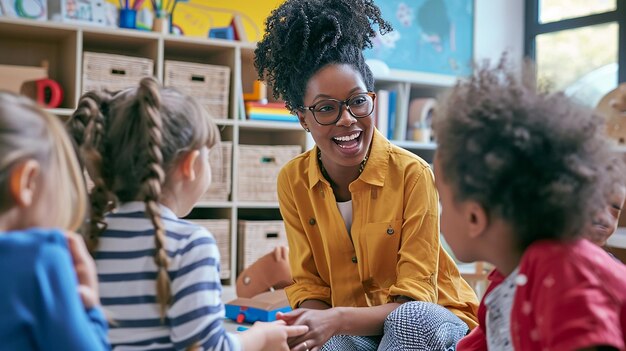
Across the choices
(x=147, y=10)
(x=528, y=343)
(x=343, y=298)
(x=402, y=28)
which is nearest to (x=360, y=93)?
(x=343, y=298)

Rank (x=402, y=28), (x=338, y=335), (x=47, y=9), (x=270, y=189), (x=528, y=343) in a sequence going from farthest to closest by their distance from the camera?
1. (x=402, y=28)
2. (x=270, y=189)
3. (x=47, y=9)
4. (x=338, y=335)
5. (x=528, y=343)

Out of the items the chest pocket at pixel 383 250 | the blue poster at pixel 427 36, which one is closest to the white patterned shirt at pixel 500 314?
the chest pocket at pixel 383 250

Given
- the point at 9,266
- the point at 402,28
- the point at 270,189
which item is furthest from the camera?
the point at 402,28

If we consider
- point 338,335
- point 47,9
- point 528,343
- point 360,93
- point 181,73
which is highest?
point 47,9

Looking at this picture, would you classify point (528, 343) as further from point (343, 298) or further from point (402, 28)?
point (402, 28)

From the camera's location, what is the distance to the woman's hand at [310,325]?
1.42 m

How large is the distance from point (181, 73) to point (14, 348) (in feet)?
7.82

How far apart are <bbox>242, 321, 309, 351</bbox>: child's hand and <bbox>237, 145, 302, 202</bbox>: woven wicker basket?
1881 millimetres

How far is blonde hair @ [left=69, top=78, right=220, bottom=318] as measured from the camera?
1095 millimetres

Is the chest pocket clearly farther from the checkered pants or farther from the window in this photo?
the window

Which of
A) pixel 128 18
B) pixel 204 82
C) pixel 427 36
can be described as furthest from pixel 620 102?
pixel 128 18

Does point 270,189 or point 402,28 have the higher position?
point 402,28

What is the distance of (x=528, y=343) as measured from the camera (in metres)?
0.94

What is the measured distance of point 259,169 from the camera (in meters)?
3.26
